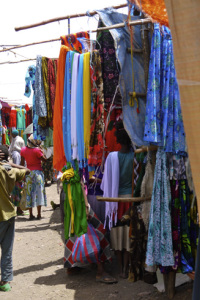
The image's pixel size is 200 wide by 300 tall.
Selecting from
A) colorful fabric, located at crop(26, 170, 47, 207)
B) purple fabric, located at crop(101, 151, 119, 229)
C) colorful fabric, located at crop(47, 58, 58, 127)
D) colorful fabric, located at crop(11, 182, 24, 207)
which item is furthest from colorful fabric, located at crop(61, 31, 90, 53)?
colorful fabric, located at crop(11, 182, 24, 207)

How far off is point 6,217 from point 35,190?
3947mm

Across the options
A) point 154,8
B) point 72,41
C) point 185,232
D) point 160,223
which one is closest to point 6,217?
point 160,223

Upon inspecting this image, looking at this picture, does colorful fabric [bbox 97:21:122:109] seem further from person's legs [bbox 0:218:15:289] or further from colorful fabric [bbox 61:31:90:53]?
person's legs [bbox 0:218:15:289]

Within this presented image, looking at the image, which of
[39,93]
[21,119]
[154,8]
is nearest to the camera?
[154,8]

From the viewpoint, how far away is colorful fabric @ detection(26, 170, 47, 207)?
336 inches

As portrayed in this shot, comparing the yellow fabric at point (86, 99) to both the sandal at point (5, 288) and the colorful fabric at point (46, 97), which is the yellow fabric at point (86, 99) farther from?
the sandal at point (5, 288)

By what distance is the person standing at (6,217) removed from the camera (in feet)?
15.5

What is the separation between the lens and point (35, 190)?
8602mm

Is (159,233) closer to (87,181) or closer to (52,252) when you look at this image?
(87,181)

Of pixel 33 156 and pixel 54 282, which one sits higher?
pixel 33 156

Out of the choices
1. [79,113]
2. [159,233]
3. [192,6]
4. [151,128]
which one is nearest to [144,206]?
[159,233]

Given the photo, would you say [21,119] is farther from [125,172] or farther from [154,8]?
[154,8]

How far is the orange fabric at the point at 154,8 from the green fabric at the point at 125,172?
71.6 inches

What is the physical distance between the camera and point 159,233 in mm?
3787
